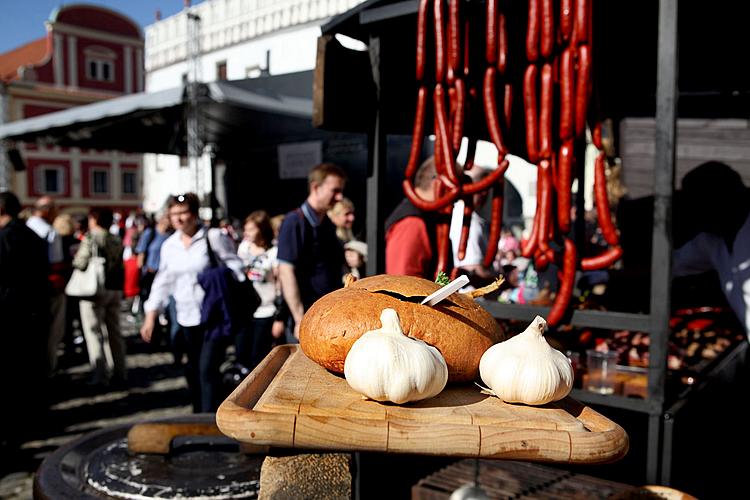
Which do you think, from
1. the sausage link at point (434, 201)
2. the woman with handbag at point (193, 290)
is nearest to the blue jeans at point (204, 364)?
the woman with handbag at point (193, 290)

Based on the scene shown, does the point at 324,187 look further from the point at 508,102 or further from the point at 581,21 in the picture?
the point at 581,21

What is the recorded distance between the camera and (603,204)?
8.91 feet

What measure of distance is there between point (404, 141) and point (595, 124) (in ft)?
25.7

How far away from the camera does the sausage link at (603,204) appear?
266 cm

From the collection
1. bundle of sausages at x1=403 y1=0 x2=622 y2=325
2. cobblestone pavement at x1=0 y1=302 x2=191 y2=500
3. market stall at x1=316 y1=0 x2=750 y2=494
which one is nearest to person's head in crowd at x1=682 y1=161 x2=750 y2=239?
market stall at x1=316 y1=0 x2=750 y2=494

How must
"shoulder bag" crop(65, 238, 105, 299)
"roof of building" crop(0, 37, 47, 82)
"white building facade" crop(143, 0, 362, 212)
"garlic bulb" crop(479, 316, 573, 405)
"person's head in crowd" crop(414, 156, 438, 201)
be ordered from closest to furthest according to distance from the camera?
"garlic bulb" crop(479, 316, 573, 405), "person's head in crowd" crop(414, 156, 438, 201), "shoulder bag" crop(65, 238, 105, 299), "white building facade" crop(143, 0, 362, 212), "roof of building" crop(0, 37, 47, 82)

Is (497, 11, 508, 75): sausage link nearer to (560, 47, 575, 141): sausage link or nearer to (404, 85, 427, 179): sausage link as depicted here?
(560, 47, 575, 141): sausage link

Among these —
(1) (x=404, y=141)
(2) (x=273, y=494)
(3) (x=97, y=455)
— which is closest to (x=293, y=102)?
(1) (x=404, y=141)

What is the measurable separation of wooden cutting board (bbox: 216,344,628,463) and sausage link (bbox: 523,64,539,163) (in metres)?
1.65

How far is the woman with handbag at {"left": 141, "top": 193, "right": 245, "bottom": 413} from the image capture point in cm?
476

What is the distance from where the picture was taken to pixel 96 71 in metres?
41.1

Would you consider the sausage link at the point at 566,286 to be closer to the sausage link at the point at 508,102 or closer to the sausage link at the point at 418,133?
the sausage link at the point at 508,102

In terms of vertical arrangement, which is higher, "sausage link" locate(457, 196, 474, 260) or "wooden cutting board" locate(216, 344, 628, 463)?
"sausage link" locate(457, 196, 474, 260)

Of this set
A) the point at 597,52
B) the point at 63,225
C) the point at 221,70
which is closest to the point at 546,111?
the point at 597,52
